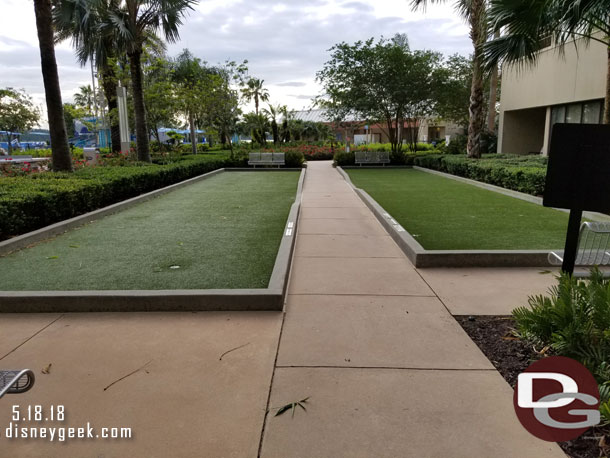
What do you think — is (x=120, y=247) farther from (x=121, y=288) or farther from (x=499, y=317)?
(x=499, y=317)

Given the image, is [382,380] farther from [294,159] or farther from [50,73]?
[294,159]

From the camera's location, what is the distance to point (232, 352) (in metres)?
3.50

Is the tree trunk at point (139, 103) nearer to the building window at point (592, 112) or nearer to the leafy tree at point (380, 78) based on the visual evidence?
the leafy tree at point (380, 78)

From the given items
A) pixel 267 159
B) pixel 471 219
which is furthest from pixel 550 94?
pixel 471 219

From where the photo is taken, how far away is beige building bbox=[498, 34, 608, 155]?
53.8 ft

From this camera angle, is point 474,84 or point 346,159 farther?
point 346,159

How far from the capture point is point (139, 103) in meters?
16.4

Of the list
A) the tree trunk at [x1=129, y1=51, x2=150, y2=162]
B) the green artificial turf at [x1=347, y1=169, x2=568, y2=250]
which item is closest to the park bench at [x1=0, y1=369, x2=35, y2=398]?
the green artificial turf at [x1=347, y1=169, x2=568, y2=250]

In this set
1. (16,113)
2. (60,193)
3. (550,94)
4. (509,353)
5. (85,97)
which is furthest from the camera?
(85,97)

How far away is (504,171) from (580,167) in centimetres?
992

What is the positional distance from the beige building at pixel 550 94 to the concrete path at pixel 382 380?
11128mm

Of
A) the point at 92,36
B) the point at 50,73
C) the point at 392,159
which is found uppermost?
the point at 92,36

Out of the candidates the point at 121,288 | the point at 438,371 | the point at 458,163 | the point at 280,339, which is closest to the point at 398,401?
the point at 438,371

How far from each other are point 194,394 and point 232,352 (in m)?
0.61
